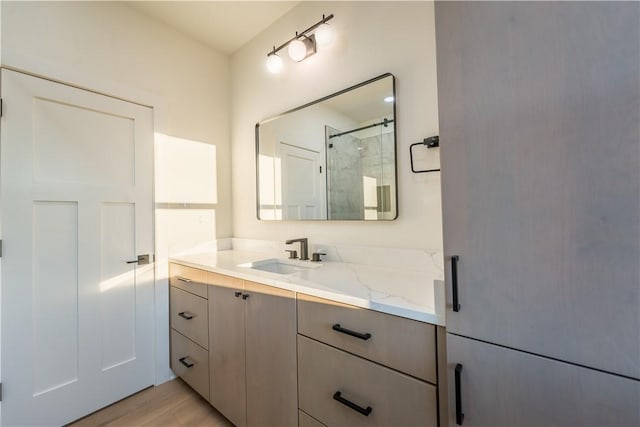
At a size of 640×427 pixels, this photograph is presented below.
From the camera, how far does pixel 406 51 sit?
1.47m

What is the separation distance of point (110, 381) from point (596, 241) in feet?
8.39

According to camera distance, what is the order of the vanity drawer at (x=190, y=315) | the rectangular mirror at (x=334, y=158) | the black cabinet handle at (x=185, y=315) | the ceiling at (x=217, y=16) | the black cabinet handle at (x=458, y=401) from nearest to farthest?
the black cabinet handle at (x=458, y=401) → the rectangular mirror at (x=334, y=158) → the vanity drawer at (x=190, y=315) → the black cabinet handle at (x=185, y=315) → the ceiling at (x=217, y=16)

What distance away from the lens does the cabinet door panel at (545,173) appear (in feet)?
1.86

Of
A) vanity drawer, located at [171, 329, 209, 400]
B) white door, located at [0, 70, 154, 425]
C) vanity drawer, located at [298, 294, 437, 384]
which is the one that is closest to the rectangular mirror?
vanity drawer, located at [298, 294, 437, 384]

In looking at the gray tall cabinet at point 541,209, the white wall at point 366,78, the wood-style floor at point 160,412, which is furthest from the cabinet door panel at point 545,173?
the wood-style floor at point 160,412

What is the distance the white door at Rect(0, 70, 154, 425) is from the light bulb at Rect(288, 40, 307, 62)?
115cm

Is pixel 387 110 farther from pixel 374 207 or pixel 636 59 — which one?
pixel 636 59

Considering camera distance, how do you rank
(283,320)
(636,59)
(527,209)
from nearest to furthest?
1. (636,59)
2. (527,209)
3. (283,320)

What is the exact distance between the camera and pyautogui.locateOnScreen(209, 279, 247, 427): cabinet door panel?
1442 millimetres

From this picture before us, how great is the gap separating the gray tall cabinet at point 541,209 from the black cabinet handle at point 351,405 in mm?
307

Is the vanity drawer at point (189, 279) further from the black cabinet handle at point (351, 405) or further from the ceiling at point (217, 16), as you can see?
the ceiling at point (217, 16)

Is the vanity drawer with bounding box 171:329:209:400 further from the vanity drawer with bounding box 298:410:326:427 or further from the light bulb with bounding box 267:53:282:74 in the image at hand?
the light bulb with bounding box 267:53:282:74

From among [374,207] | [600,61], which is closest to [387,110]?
→ [374,207]

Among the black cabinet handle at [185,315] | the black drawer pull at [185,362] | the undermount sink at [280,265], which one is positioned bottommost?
the black drawer pull at [185,362]
